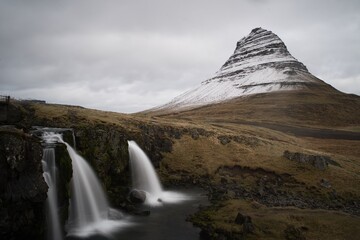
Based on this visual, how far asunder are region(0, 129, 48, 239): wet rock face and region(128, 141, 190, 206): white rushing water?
1817 cm

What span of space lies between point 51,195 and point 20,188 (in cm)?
400

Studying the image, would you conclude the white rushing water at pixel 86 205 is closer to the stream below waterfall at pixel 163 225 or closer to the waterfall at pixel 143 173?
the stream below waterfall at pixel 163 225

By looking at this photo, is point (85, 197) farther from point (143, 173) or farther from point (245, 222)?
point (245, 222)

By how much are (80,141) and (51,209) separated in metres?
11.6

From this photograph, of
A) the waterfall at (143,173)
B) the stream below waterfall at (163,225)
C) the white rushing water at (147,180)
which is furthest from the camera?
the waterfall at (143,173)

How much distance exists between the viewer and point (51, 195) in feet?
89.9

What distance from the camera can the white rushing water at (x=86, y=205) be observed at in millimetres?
30672

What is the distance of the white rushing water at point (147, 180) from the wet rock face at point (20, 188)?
59.6ft

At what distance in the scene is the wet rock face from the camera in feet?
75.4

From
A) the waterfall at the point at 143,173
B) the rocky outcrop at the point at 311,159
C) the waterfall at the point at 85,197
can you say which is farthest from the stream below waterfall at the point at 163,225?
the rocky outcrop at the point at 311,159

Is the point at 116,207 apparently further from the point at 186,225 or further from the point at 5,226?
the point at 5,226

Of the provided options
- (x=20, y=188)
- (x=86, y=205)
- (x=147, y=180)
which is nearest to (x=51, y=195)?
(x=20, y=188)

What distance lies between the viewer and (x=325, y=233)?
27031mm

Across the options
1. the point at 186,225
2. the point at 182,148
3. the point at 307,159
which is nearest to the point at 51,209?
the point at 186,225
